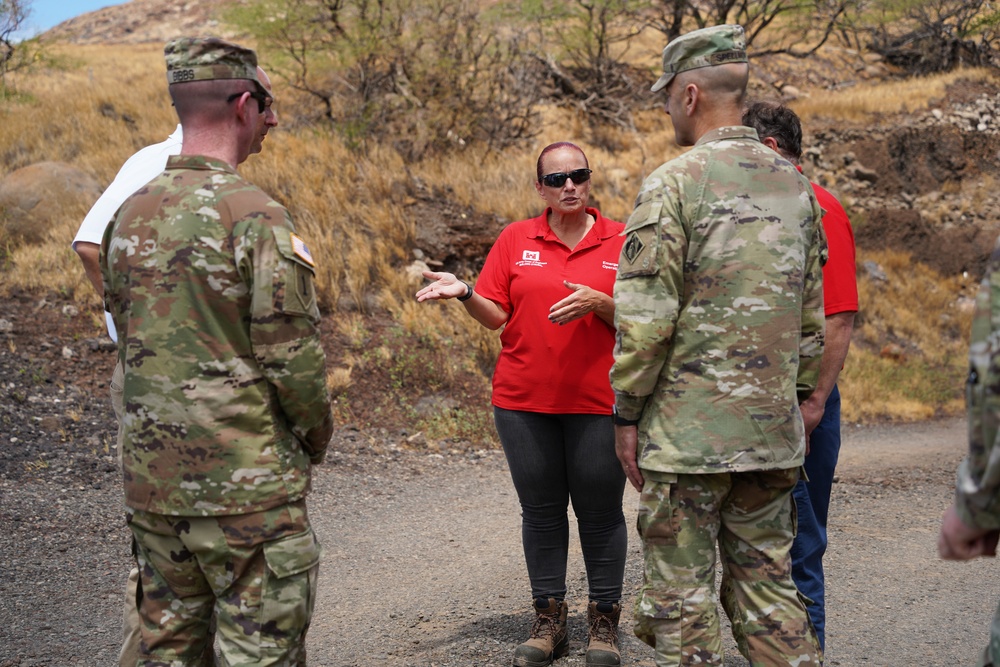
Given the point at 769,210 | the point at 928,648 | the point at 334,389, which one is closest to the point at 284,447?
the point at 769,210

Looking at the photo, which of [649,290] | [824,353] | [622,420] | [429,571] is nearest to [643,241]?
[649,290]

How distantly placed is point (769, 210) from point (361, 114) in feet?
34.2

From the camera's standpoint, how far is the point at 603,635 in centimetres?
367

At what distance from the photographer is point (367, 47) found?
40.8ft

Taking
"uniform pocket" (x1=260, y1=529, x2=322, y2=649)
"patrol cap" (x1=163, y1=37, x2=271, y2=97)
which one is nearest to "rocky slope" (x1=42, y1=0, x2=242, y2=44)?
"patrol cap" (x1=163, y1=37, x2=271, y2=97)

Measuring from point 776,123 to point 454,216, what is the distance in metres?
7.45

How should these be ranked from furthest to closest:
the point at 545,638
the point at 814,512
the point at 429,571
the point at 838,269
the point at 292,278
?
the point at 429,571 < the point at 545,638 < the point at 814,512 < the point at 838,269 < the point at 292,278

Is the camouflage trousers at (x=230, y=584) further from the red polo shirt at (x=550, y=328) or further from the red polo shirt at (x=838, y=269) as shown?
the red polo shirt at (x=838, y=269)

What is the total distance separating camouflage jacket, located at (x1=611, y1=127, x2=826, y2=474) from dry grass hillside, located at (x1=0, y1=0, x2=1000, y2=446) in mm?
5236

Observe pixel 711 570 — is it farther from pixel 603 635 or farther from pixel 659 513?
pixel 603 635

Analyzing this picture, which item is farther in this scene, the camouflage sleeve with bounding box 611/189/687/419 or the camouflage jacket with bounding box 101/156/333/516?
the camouflage sleeve with bounding box 611/189/687/419

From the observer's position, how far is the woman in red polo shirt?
3586mm

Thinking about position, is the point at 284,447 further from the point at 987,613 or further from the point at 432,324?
the point at 432,324

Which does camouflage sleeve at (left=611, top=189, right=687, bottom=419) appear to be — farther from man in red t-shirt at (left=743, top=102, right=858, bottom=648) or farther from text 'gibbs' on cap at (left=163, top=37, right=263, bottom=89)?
text 'gibbs' on cap at (left=163, top=37, right=263, bottom=89)
